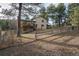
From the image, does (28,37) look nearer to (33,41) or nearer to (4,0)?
(33,41)

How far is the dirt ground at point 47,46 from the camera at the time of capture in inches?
104

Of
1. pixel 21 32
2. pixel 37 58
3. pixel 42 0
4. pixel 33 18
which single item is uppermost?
pixel 42 0

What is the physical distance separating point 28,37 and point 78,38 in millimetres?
660

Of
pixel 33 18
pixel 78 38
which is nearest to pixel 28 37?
pixel 33 18

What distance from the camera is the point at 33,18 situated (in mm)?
2643

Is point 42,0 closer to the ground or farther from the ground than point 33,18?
farther from the ground

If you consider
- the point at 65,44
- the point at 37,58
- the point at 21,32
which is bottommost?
the point at 37,58

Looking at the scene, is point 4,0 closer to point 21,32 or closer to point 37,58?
point 21,32

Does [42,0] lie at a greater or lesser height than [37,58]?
greater

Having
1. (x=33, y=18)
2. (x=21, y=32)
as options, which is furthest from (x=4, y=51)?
(x=33, y=18)

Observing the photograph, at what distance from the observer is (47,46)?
8.72ft

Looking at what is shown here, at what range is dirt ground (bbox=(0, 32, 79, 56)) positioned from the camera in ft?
8.66

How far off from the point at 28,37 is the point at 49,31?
0.95 feet

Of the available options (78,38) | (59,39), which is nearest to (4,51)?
(59,39)
